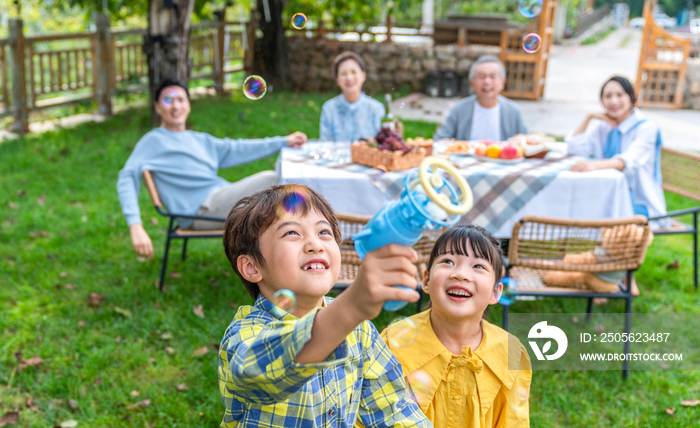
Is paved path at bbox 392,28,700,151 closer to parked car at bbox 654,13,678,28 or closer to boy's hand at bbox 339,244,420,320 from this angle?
boy's hand at bbox 339,244,420,320

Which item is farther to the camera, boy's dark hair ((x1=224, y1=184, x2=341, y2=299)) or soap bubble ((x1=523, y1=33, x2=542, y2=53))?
soap bubble ((x1=523, y1=33, x2=542, y2=53))

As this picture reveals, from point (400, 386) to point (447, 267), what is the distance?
437 millimetres

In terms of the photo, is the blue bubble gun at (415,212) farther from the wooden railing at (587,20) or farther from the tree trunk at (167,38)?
the wooden railing at (587,20)

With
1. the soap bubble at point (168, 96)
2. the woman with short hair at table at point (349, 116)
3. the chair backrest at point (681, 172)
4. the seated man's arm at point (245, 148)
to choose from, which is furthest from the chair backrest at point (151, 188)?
the chair backrest at point (681, 172)

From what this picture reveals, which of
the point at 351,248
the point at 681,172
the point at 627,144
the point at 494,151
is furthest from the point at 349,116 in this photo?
the point at 681,172

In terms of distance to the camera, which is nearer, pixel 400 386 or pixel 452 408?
pixel 400 386

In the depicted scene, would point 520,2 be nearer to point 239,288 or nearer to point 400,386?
point 239,288

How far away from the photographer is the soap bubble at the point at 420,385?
77.5 inches

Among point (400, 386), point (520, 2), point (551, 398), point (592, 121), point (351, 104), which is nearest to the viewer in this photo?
A: point (400, 386)

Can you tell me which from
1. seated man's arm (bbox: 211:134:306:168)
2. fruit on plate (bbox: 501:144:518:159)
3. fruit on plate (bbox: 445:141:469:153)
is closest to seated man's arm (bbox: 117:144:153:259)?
seated man's arm (bbox: 211:134:306:168)

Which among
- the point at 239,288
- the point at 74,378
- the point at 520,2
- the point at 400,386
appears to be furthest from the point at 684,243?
the point at 74,378

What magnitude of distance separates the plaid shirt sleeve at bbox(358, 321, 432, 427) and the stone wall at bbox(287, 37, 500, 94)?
438 inches

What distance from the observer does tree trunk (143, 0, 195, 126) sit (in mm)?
7938

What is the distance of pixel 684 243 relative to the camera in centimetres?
523
